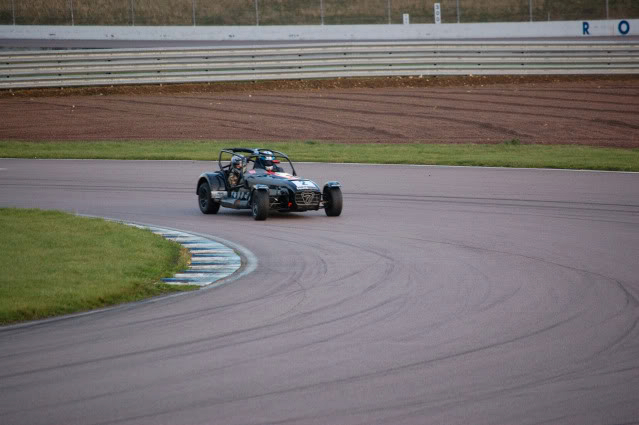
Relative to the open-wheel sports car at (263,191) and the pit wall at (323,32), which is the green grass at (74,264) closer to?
the open-wheel sports car at (263,191)

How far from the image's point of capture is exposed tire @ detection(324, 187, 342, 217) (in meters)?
15.1

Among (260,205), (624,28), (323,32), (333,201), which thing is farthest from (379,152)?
(624,28)

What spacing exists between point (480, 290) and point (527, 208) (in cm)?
661

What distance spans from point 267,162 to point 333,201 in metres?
1.55

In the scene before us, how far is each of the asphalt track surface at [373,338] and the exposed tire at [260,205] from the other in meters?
0.56

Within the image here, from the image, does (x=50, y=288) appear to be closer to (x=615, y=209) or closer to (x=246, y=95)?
(x=615, y=209)

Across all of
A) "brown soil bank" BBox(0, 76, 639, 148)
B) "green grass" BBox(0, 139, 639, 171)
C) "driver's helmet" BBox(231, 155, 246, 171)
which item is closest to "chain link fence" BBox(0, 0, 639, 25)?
"brown soil bank" BBox(0, 76, 639, 148)

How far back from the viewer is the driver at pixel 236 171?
1602 centimetres

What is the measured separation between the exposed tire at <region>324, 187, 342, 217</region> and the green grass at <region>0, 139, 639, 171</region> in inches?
293

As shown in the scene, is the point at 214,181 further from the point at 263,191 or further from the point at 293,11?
the point at 293,11

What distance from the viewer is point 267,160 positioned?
1600cm

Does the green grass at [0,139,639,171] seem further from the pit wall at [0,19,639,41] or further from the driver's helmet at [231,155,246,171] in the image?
the pit wall at [0,19,639,41]

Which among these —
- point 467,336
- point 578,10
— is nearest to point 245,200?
point 467,336

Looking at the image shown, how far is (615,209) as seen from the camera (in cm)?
1502
